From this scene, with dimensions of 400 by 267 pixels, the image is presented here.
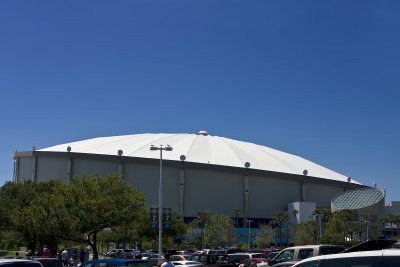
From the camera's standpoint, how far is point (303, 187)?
13812 centimetres

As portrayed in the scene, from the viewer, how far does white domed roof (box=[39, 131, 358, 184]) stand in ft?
436

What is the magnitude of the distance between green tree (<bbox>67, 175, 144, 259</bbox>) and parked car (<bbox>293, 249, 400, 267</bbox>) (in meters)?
32.9

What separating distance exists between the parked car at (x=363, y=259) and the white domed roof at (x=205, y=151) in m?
122

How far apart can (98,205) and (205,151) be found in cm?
9991

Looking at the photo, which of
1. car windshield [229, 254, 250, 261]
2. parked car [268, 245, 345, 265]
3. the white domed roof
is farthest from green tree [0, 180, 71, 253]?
the white domed roof

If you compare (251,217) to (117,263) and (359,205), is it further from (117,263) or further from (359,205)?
(117,263)

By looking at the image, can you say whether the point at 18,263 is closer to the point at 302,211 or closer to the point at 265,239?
the point at 265,239

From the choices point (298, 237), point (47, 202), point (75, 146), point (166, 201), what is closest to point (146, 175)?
point (166, 201)

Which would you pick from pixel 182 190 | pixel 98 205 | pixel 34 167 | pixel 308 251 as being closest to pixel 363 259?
pixel 308 251

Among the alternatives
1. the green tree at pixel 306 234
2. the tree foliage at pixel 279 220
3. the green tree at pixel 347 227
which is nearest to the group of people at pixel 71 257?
the green tree at pixel 306 234

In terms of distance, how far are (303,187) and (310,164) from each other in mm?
20131

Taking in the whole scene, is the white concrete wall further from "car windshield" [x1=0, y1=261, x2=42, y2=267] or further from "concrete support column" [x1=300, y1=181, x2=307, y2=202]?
"car windshield" [x1=0, y1=261, x2=42, y2=267]

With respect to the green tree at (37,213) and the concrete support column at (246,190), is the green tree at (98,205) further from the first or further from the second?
the concrete support column at (246,190)

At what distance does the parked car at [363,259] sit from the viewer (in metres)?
6.05
